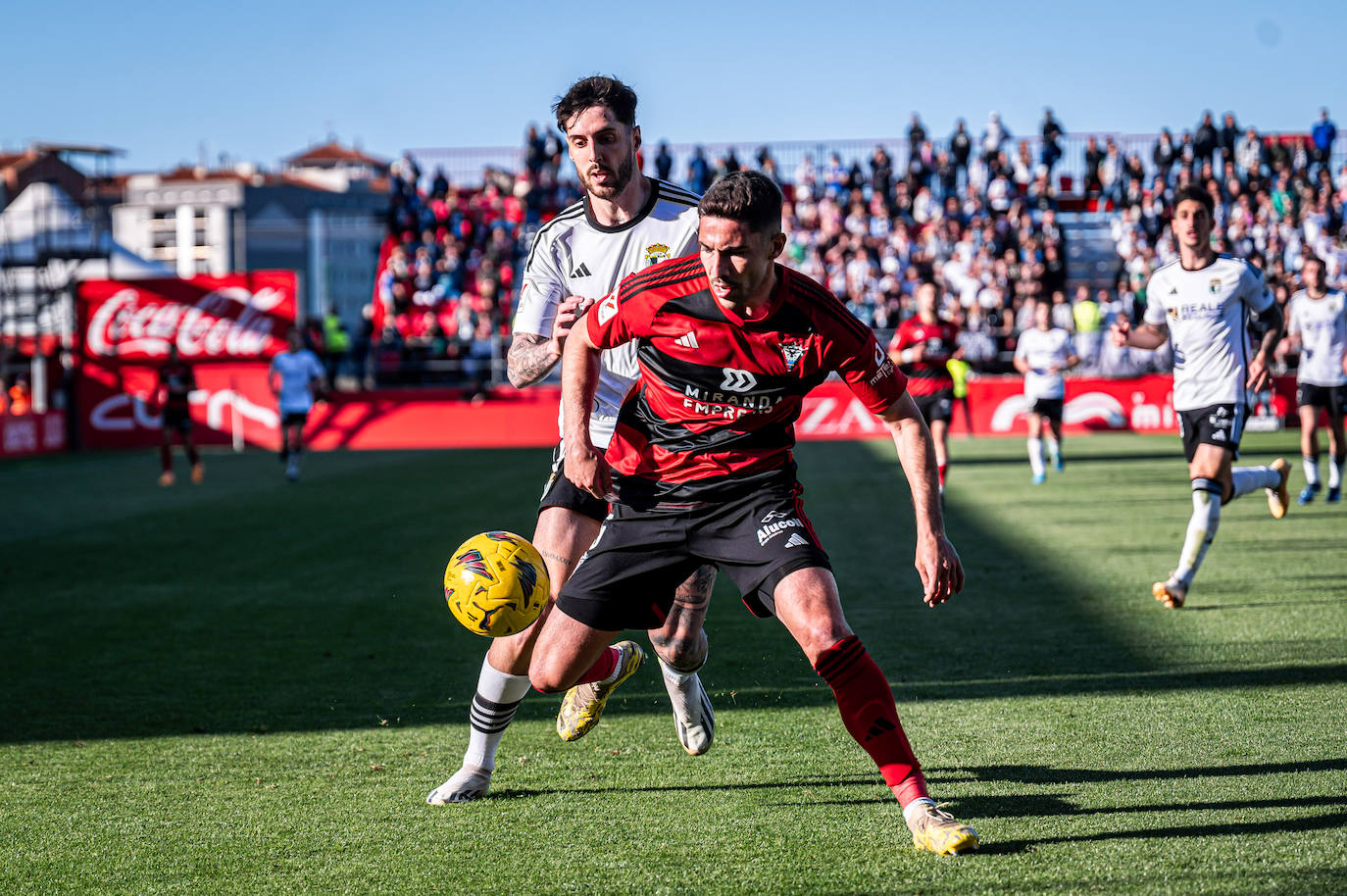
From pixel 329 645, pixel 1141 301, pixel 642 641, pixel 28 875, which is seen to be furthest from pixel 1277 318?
pixel 1141 301

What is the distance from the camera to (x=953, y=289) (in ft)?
93.0

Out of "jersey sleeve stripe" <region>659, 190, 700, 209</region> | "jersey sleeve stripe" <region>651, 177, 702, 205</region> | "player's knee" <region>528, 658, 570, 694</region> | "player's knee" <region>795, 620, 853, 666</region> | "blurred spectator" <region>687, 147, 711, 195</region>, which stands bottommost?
"player's knee" <region>528, 658, 570, 694</region>

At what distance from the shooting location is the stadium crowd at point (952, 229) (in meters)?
27.6

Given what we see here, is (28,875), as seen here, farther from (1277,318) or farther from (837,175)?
(837,175)

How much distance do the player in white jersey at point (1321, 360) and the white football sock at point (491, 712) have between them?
11115mm

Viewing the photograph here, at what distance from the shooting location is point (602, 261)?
516 cm

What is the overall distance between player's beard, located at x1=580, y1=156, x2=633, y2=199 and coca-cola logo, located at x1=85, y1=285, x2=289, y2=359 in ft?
82.4

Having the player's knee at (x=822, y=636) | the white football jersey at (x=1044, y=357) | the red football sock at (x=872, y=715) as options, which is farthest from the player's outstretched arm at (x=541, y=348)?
the white football jersey at (x=1044, y=357)

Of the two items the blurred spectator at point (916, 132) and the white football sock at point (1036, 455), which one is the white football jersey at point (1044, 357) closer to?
the white football sock at point (1036, 455)

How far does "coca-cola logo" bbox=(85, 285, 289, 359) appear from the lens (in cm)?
2856

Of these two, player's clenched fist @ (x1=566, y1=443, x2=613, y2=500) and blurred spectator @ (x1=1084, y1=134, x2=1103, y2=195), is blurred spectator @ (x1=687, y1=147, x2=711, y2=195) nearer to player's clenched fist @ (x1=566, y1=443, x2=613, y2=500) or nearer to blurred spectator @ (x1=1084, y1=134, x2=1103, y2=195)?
blurred spectator @ (x1=1084, y1=134, x2=1103, y2=195)

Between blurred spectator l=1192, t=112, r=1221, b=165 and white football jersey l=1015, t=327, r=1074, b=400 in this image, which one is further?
blurred spectator l=1192, t=112, r=1221, b=165

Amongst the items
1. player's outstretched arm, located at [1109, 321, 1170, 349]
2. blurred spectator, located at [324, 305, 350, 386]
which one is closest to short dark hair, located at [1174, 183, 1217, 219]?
player's outstretched arm, located at [1109, 321, 1170, 349]

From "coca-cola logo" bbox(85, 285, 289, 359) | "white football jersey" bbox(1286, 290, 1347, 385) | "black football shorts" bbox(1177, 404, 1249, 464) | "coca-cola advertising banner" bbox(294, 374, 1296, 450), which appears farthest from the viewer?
"coca-cola logo" bbox(85, 285, 289, 359)
